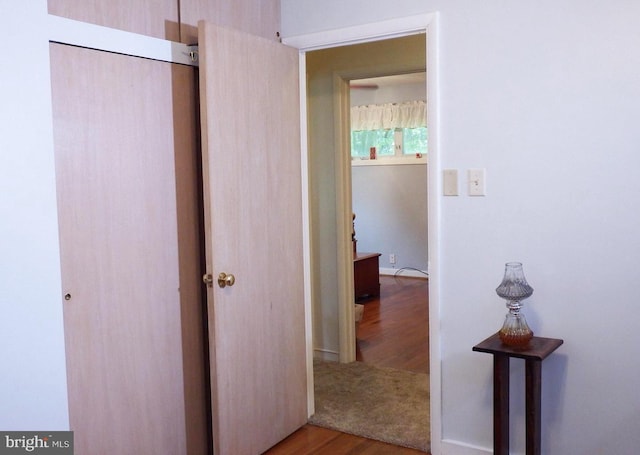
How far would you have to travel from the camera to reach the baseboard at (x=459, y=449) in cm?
269

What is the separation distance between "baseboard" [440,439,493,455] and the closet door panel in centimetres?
206

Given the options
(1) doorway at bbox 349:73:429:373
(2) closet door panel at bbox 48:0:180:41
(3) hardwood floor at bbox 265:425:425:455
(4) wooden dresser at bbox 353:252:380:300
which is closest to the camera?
(2) closet door panel at bbox 48:0:180:41

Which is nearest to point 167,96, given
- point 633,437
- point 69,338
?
point 69,338

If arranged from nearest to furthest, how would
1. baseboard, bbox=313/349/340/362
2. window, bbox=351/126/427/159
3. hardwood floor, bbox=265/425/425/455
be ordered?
hardwood floor, bbox=265/425/425/455 → baseboard, bbox=313/349/340/362 → window, bbox=351/126/427/159

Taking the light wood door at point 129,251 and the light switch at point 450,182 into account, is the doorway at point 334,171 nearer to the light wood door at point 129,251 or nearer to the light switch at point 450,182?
the light switch at point 450,182

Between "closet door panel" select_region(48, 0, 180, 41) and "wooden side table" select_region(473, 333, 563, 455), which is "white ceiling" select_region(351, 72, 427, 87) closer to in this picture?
Result: "closet door panel" select_region(48, 0, 180, 41)

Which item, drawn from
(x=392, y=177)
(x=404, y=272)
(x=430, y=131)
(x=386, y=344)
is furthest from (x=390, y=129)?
(x=430, y=131)

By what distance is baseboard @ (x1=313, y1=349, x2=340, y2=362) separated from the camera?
165 inches

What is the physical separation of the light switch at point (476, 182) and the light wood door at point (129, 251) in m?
1.14

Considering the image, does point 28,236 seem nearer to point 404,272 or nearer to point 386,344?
point 386,344

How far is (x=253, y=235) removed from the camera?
272 centimetres

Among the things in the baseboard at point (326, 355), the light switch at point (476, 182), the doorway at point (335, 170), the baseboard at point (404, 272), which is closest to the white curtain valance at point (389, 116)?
the baseboard at point (404, 272)

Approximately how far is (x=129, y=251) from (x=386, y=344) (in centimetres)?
263

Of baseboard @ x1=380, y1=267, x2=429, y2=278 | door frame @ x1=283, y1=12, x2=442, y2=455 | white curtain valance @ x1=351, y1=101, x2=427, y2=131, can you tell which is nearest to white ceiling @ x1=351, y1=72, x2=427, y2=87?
white curtain valance @ x1=351, y1=101, x2=427, y2=131
